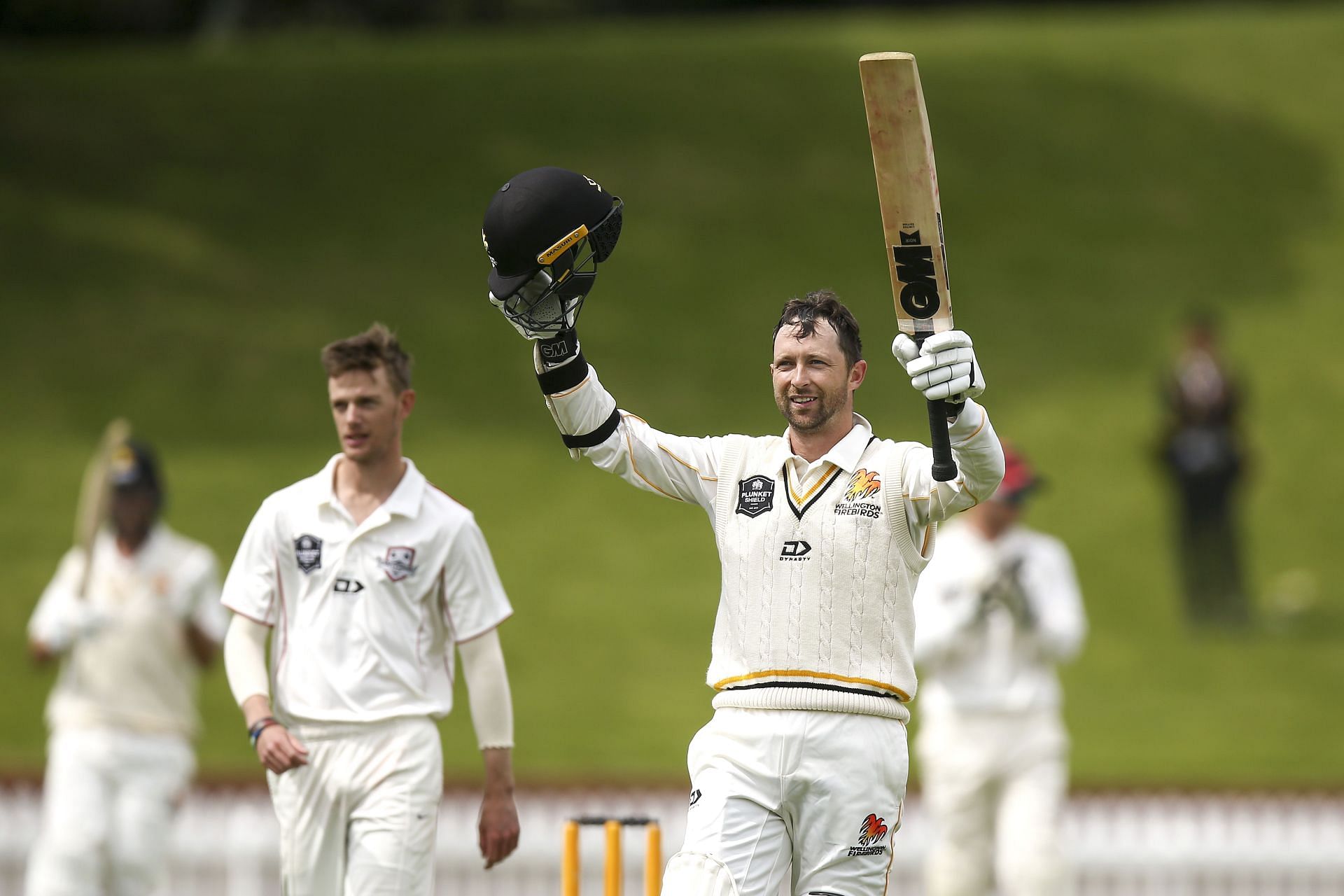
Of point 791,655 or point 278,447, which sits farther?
point 278,447

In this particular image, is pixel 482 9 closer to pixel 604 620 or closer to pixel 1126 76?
pixel 1126 76

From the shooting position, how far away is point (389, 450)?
5520 mm

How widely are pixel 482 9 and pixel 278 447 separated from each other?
1499 centimetres

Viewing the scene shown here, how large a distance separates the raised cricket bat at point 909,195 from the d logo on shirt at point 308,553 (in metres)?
1.92

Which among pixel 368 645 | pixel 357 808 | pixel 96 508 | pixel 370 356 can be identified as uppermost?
pixel 96 508

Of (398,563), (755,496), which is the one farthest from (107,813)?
(755,496)

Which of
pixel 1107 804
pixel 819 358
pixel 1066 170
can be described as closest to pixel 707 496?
pixel 819 358

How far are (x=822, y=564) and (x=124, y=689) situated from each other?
4.45 meters

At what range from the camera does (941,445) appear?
14.7 feet

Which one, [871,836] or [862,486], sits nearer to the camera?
[871,836]

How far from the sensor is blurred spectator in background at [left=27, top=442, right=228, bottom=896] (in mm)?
7906

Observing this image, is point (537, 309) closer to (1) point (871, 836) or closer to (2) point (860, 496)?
(2) point (860, 496)

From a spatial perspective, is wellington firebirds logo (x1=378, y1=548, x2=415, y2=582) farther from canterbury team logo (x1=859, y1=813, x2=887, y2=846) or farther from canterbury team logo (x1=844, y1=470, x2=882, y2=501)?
canterbury team logo (x1=859, y1=813, x2=887, y2=846)

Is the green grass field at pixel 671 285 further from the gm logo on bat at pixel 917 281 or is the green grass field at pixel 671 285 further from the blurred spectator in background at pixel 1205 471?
the gm logo on bat at pixel 917 281
